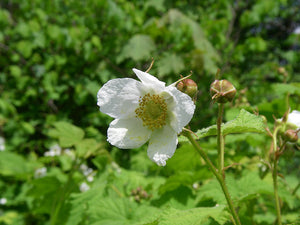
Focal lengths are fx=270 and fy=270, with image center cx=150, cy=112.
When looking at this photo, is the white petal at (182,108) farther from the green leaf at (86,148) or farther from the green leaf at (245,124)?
the green leaf at (86,148)

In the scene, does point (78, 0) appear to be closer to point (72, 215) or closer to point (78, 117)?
point (78, 117)

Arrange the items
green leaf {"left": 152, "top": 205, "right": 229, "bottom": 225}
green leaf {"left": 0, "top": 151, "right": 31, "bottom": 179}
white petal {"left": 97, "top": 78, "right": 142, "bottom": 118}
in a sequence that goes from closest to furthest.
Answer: green leaf {"left": 152, "top": 205, "right": 229, "bottom": 225} → white petal {"left": 97, "top": 78, "right": 142, "bottom": 118} → green leaf {"left": 0, "top": 151, "right": 31, "bottom": 179}

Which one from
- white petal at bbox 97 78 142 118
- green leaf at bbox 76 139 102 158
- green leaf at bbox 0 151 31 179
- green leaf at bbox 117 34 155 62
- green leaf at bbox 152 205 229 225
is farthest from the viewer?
green leaf at bbox 117 34 155 62

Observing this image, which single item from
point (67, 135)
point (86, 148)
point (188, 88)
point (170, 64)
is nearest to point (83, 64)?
point (170, 64)

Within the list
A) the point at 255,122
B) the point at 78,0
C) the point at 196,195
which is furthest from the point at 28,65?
the point at 255,122

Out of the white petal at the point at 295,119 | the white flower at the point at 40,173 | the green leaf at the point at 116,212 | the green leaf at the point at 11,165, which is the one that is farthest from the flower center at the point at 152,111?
the green leaf at the point at 11,165

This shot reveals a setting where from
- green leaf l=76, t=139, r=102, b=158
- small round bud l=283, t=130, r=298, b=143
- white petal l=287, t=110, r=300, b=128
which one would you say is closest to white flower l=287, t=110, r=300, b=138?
white petal l=287, t=110, r=300, b=128

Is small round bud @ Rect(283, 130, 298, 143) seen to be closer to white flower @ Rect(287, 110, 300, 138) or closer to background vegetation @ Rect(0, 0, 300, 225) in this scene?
white flower @ Rect(287, 110, 300, 138)

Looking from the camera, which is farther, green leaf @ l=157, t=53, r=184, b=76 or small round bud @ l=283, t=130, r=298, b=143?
green leaf @ l=157, t=53, r=184, b=76
